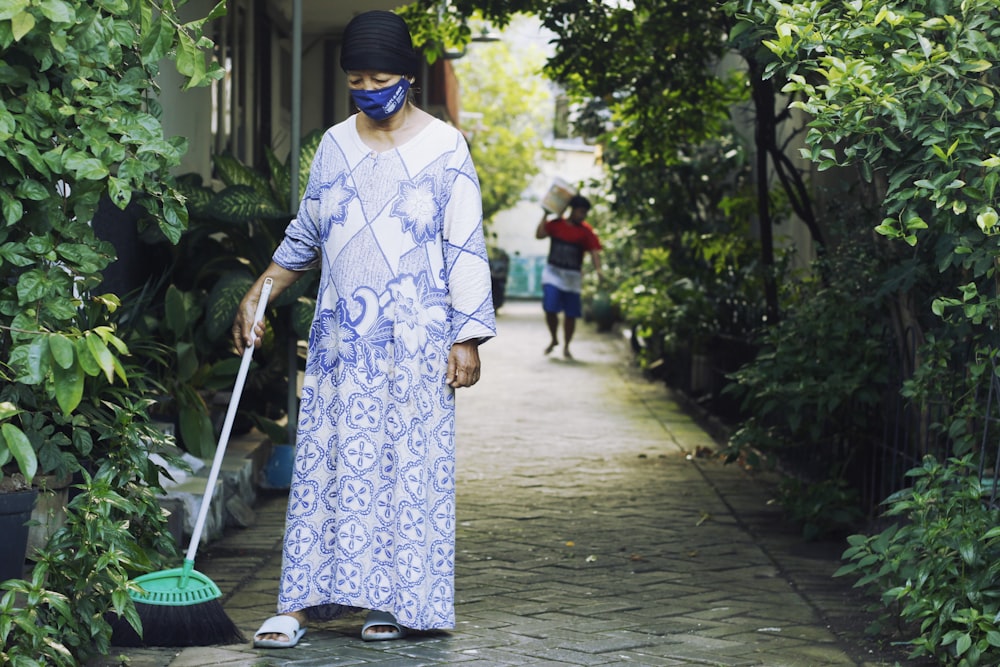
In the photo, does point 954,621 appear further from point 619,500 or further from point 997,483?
point 619,500

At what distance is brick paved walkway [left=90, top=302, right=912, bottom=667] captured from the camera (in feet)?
14.0

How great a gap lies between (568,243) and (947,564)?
12.2m

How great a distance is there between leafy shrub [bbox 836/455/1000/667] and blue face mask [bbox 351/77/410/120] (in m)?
2.05

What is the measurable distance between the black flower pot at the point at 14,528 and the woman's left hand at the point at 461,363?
1.41 metres

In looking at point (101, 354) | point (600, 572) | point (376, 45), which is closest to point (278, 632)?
point (101, 354)

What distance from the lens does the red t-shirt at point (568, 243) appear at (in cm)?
1593

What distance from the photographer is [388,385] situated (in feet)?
14.0

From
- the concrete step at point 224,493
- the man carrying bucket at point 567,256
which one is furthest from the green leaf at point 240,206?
the man carrying bucket at point 567,256

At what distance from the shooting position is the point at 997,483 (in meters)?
3.98

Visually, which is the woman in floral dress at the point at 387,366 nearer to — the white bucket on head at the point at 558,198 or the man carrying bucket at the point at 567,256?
the man carrying bucket at the point at 567,256

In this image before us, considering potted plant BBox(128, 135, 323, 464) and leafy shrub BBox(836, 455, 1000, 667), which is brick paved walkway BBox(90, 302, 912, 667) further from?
potted plant BBox(128, 135, 323, 464)

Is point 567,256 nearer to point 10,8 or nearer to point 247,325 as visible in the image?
point 247,325

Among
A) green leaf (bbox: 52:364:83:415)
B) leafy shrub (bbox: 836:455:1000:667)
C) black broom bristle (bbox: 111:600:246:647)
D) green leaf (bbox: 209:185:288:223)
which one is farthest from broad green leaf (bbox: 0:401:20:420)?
green leaf (bbox: 209:185:288:223)

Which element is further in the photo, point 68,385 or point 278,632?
point 278,632
